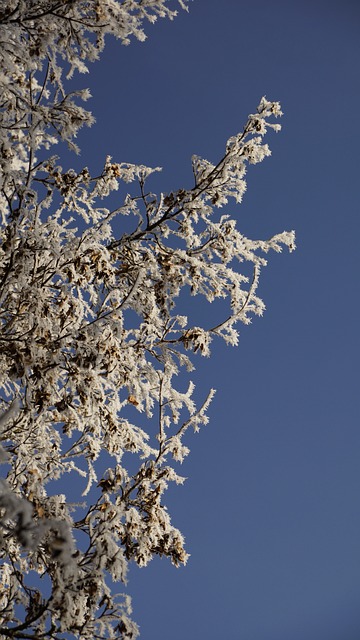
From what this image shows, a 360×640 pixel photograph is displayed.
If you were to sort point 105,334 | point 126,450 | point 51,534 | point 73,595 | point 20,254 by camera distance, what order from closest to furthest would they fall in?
point 73,595
point 51,534
point 20,254
point 105,334
point 126,450

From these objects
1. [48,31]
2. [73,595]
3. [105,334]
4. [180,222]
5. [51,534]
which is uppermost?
[48,31]

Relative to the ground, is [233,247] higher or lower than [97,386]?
higher

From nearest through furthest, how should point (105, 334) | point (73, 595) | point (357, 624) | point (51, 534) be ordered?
point (73, 595)
point (51, 534)
point (105, 334)
point (357, 624)

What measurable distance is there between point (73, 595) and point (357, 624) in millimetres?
228960

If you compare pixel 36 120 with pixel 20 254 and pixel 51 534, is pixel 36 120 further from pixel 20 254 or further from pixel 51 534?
pixel 51 534

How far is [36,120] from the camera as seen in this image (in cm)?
506

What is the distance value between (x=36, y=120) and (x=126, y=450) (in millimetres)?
3363

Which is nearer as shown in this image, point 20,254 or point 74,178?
point 20,254

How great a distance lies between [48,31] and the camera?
5.25 metres

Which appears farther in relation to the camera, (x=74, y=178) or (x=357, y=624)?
(x=357, y=624)

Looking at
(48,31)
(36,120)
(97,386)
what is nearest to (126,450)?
(97,386)

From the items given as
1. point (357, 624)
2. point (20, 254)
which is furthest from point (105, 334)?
point (357, 624)

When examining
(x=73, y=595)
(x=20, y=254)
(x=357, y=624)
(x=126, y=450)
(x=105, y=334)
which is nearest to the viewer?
(x=73, y=595)

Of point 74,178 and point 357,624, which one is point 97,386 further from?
point 357,624
